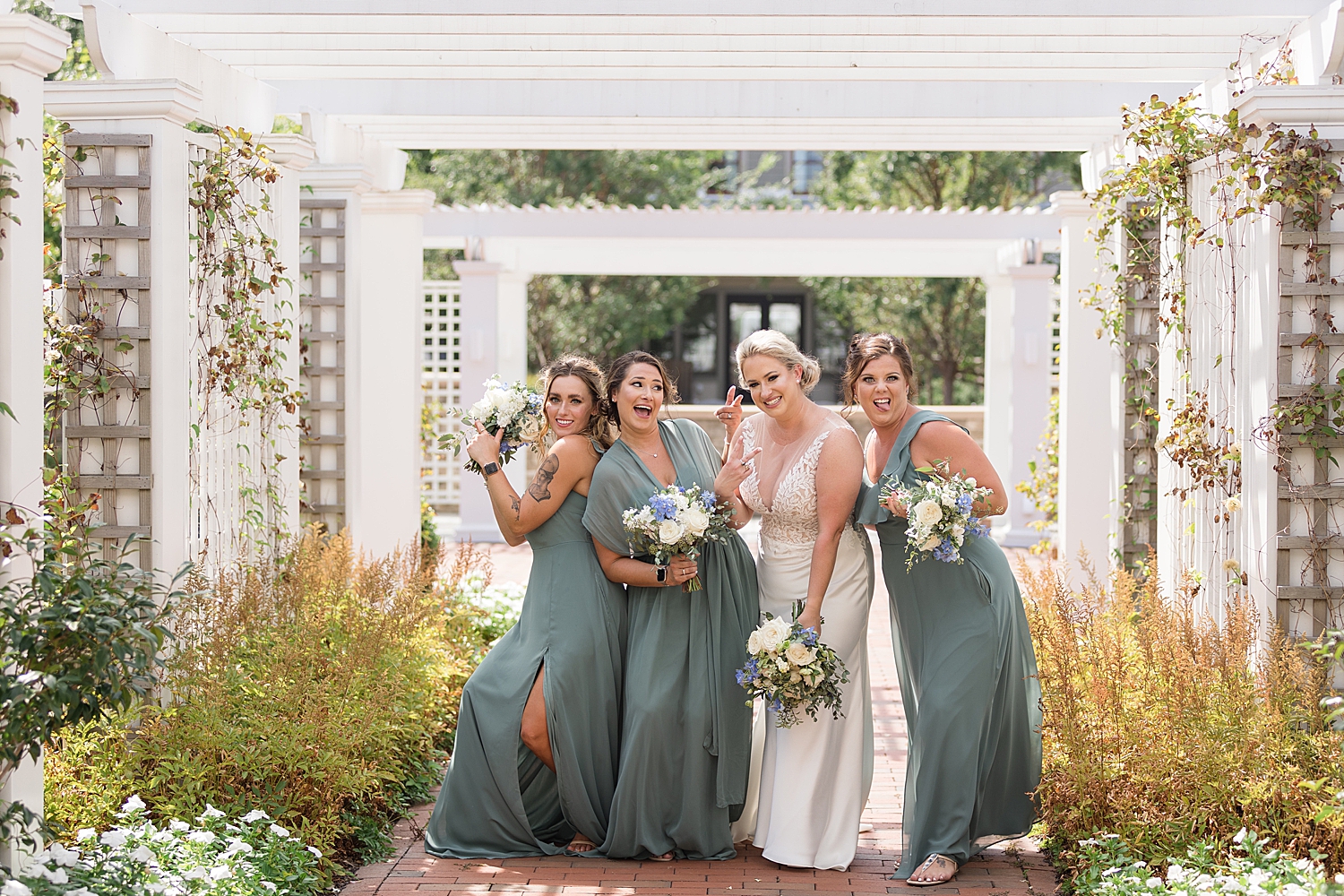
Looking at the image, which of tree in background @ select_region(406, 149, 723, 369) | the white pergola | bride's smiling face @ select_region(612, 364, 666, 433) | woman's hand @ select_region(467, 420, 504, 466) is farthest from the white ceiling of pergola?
tree in background @ select_region(406, 149, 723, 369)

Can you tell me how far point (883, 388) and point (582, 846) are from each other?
1.78m

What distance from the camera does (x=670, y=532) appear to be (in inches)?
151

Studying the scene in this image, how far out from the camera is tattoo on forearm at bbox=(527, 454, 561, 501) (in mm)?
4180

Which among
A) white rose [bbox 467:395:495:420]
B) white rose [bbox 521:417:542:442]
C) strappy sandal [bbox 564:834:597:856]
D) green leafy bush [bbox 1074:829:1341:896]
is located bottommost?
strappy sandal [bbox 564:834:597:856]

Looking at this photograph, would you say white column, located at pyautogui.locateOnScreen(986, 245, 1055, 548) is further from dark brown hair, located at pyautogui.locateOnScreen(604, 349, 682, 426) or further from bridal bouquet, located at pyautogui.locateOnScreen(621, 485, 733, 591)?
bridal bouquet, located at pyautogui.locateOnScreen(621, 485, 733, 591)

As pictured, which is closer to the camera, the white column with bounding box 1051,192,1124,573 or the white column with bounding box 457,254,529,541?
the white column with bounding box 1051,192,1124,573

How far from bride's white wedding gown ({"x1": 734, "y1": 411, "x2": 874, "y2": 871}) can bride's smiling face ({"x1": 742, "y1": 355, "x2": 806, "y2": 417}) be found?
123 mm

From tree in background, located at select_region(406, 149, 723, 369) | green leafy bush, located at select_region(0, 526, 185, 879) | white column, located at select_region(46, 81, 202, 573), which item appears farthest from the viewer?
tree in background, located at select_region(406, 149, 723, 369)

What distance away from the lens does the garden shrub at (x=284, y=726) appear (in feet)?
13.2

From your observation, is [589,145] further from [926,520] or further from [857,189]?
[857,189]

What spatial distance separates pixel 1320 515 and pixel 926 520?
5.07 ft

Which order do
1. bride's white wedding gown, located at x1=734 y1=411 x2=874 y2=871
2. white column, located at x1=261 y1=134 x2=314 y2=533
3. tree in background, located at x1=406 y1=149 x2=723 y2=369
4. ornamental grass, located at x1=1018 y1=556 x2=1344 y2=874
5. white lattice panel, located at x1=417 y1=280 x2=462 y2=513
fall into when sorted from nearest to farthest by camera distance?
1. ornamental grass, located at x1=1018 y1=556 x2=1344 y2=874
2. bride's white wedding gown, located at x1=734 y1=411 x2=874 y2=871
3. white column, located at x1=261 y1=134 x2=314 y2=533
4. white lattice panel, located at x1=417 y1=280 x2=462 y2=513
5. tree in background, located at x1=406 y1=149 x2=723 y2=369

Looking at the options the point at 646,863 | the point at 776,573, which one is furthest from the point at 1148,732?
the point at 646,863

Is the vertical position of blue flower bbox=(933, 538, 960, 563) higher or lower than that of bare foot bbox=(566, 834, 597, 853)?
higher
